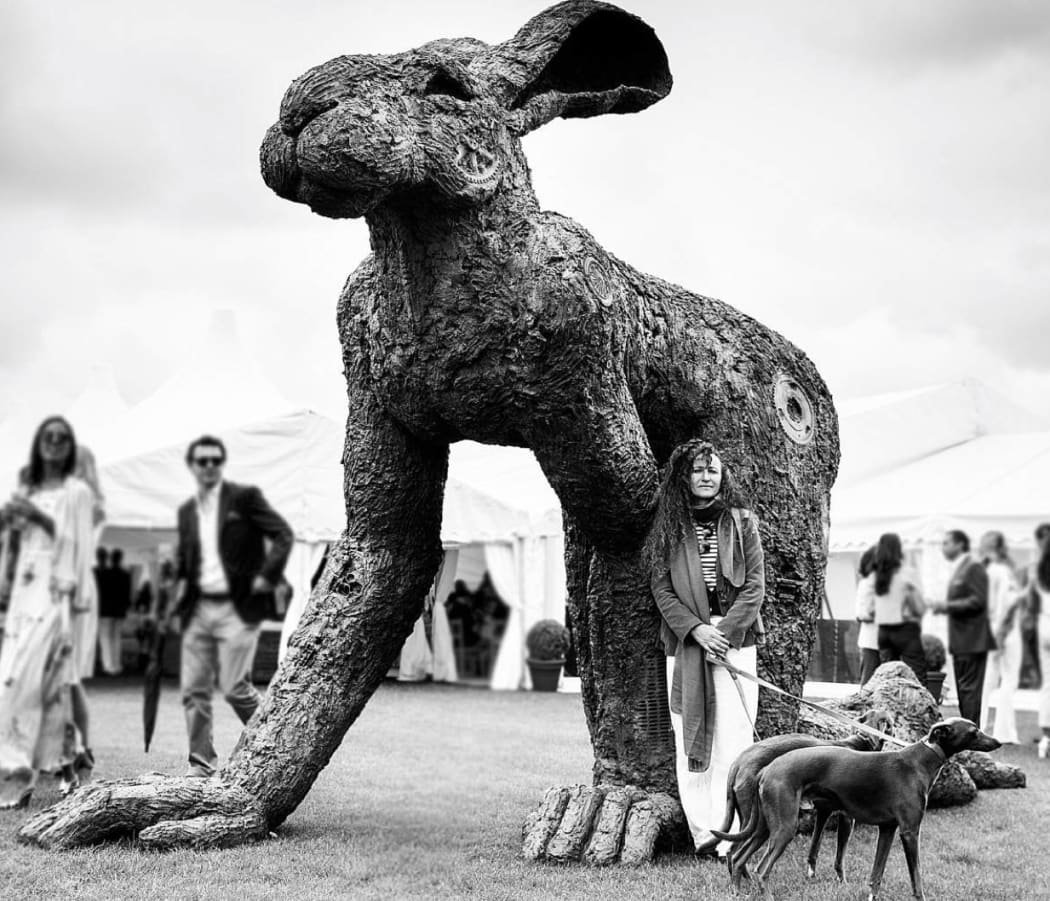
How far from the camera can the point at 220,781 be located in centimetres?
459

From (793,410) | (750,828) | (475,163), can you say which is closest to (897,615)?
(793,410)

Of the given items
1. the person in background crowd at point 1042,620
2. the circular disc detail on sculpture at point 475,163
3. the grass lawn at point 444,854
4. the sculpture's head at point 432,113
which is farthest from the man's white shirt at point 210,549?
the person in background crowd at point 1042,620

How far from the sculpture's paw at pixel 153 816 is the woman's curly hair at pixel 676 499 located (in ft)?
5.94

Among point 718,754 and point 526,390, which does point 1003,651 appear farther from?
point 526,390

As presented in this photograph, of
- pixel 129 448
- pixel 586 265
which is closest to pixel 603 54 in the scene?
pixel 586 265

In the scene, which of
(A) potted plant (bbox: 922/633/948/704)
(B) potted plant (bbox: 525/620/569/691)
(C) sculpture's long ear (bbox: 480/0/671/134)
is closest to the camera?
(C) sculpture's long ear (bbox: 480/0/671/134)

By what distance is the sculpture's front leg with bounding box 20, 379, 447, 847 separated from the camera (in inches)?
174

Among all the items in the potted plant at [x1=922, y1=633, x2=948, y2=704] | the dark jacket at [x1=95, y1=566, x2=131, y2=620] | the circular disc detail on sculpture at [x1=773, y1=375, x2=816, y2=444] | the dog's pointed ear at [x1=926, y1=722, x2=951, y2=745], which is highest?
the circular disc detail on sculpture at [x1=773, y1=375, x2=816, y2=444]

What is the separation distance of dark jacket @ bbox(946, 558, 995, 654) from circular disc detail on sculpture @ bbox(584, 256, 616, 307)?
18.9 ft

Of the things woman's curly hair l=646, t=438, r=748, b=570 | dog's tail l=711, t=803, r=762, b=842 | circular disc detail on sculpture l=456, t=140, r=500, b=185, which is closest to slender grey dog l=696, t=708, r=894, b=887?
dog's tail l=711, t=803, r=762, b=842

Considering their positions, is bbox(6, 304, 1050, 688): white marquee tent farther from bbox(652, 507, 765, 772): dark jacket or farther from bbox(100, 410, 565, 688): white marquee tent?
bbox(652, 507, 765, 772): dark jacket

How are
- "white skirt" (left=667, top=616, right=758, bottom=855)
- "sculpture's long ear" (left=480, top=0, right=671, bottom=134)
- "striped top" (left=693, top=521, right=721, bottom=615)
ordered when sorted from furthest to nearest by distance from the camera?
"striped top" (left=693, top=521, right=721, bottom=615) → "white skirt" (left=667, top=616, right=758, bottom=855) → "sculpture's long ear" (left=480, top=0, right=671, bottom=134)

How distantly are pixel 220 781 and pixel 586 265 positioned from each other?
238 cm

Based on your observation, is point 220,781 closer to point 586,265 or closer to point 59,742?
point 59,742
